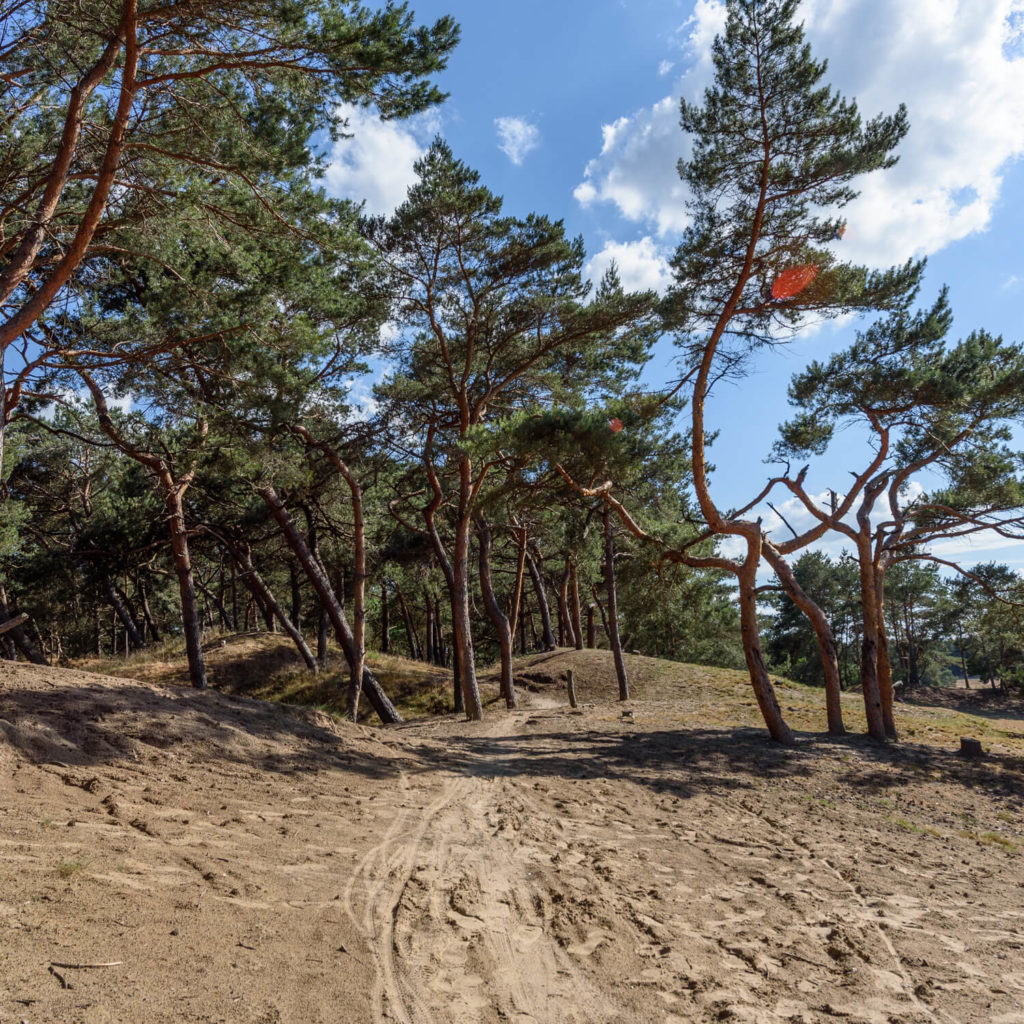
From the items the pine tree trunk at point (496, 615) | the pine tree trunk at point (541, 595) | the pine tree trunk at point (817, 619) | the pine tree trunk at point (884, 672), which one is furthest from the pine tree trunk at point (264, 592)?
the pine tree trunk at point (884, 672)

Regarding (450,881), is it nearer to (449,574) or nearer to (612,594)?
(449,574)

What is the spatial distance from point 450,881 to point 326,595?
38.6 feet

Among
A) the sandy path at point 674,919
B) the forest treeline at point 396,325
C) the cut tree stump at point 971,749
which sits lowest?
the cut tree stump at point 971,749

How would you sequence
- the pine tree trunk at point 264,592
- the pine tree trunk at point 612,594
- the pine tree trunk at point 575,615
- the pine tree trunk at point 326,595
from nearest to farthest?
the pine tree trunk at point 326,595 → the pine tree trunk at point 612,594 → the pine tree trunk at point 264,592 → the pine tree trunk at point 575,615

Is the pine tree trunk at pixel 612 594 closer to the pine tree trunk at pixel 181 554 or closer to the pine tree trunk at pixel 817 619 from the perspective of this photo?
the pine tree trunk at pixel 817 619

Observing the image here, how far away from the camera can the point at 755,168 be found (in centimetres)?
1133

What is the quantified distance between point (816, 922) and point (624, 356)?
13.1 meters

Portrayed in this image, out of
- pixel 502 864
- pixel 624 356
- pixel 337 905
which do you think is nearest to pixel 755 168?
pixel 624 356

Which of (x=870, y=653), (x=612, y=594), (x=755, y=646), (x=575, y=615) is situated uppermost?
(x=612, y=594)

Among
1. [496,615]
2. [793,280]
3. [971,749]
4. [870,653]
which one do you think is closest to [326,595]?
[496,615]

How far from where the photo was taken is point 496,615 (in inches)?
685

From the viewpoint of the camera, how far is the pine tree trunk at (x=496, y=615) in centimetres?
1745

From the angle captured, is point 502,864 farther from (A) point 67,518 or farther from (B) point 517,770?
(A) point 67,518

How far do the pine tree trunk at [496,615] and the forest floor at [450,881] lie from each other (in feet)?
24.6
